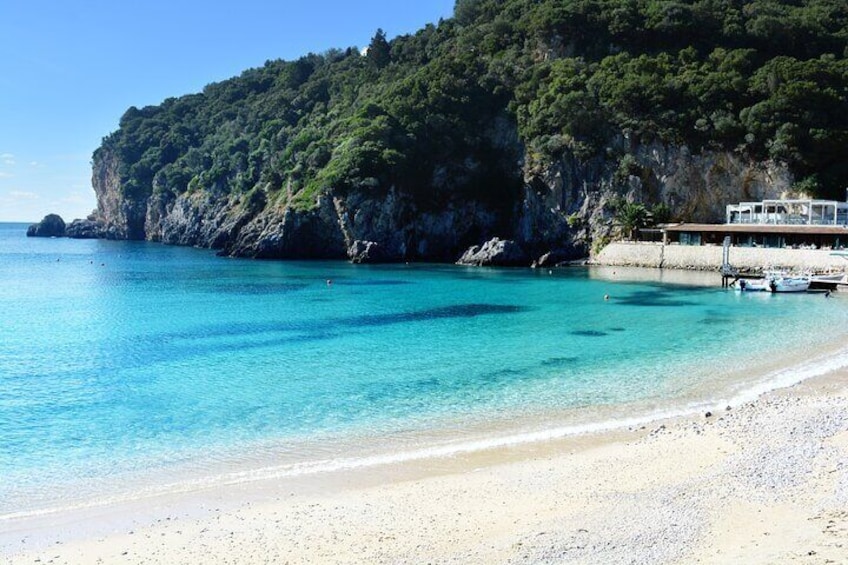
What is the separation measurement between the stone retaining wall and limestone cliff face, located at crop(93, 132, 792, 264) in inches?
163

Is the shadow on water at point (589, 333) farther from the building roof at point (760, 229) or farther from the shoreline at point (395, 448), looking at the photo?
the building roof at point (760, 229)

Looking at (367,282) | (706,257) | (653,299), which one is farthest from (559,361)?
(706,257)

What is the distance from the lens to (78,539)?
1154 centimetres

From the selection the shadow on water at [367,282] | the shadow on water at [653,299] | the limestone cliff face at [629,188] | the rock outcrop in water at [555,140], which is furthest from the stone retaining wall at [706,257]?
the shadow on water at [367,282]

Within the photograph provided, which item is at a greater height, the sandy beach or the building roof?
the building roof

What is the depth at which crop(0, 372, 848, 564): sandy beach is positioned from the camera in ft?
34.1

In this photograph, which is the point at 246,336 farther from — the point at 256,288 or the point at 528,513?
the point at 528,513

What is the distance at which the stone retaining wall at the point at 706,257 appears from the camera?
58.7 metres

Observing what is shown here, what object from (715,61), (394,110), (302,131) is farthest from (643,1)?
(302,131)

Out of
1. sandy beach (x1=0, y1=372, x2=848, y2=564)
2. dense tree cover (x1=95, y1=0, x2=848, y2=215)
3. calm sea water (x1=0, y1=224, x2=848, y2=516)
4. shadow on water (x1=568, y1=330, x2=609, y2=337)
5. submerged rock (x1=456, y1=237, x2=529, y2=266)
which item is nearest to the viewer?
sandy beach (x1=0, y1=372, x2=848, y2=564)

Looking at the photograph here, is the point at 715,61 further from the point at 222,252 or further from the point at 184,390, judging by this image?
the point at 184,390

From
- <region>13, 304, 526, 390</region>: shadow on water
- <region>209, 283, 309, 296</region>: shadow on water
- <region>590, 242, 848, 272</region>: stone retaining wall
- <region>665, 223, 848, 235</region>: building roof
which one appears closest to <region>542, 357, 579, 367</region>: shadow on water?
<region>13, 304, 526, 390</region>: shadow on water

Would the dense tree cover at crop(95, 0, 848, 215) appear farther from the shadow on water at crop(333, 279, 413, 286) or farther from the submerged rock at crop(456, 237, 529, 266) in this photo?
the shadow on water at crop(333, 279, 413, 286)

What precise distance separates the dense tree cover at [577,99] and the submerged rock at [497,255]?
11697mm
